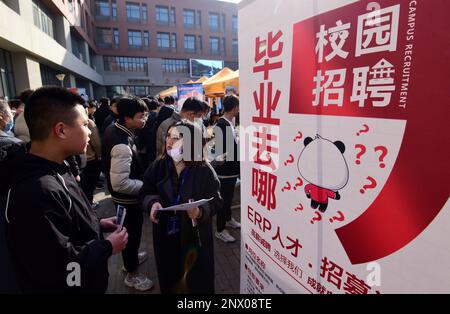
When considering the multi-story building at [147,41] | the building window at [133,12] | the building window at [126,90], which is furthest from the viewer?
the building window at [126,90]

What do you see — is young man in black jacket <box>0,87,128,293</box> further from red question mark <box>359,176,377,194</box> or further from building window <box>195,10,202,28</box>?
building window <box>195,10,202,28</box>

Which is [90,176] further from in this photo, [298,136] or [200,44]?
[200,44]

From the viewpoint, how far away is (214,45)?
38656 millimetres

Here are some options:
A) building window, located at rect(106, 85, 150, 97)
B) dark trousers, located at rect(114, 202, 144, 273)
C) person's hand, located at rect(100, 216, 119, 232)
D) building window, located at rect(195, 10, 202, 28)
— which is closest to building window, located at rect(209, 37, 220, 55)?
building window, located at rect(195, 10, 202, 28)

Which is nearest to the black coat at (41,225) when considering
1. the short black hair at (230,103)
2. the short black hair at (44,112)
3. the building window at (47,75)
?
the short black hair at (44,112)

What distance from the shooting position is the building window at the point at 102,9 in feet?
107

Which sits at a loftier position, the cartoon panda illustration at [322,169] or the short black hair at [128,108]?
the short black hair at [128,108]

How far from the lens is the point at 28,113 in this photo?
4.26ft

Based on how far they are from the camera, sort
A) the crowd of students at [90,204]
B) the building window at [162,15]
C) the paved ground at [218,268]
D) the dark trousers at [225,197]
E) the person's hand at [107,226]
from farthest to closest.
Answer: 1. the building window at [162,15]
2. the dark trousers at [225,197]
3. the paved ground at [218,268]
4. the person's hand at [107,226]
5. the crowd of students at [90,204]

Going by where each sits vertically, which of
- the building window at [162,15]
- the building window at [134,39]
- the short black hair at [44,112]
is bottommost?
the short black hair at [44,112]

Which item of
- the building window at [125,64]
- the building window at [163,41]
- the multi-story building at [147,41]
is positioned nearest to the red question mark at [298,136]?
the multi-story building at [147,41]

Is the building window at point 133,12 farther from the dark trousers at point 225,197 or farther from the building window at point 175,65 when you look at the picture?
the dark trousers at point 225,197

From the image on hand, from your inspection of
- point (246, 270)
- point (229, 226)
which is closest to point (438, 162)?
point (246, 270)

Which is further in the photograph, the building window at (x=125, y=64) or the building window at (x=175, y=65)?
the building window at (x=175, y=65)
